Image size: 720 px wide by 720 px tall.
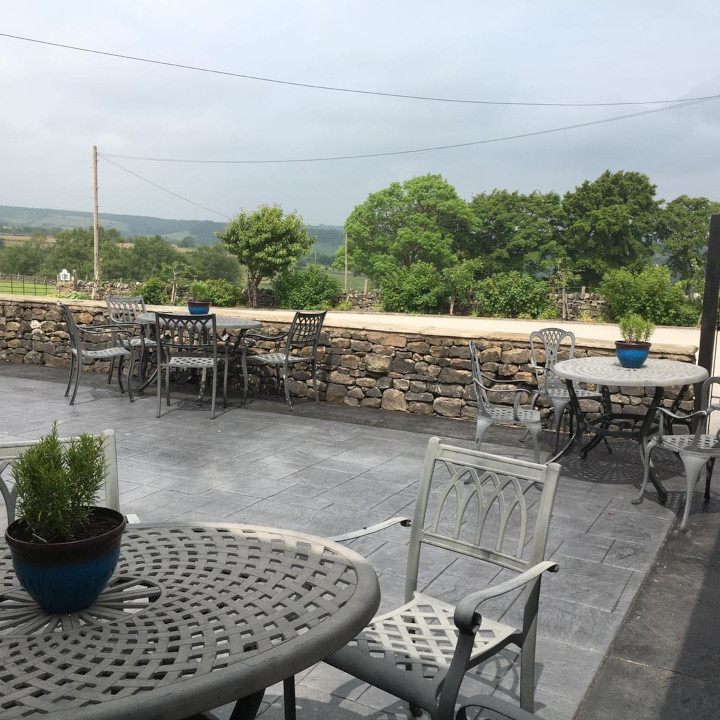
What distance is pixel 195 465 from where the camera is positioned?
443 centimetres

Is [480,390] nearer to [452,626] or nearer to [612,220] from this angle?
[452,626]

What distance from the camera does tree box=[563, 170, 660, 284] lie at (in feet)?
137

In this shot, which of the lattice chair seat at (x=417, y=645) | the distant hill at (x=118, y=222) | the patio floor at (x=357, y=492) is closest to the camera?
the lattice chair seat at (x=417, y=645)

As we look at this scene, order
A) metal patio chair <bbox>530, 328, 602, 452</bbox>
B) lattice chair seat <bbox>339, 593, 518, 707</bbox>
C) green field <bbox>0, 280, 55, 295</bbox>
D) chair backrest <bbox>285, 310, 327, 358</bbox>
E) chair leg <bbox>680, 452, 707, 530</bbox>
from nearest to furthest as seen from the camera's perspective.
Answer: lattice chair seat <bbox>339, 593, 518, 707</bbox>, chair leg <bbox>680, 452, 707, 530</bbox>, metal patio chair <bbox>530, 328, 602, 452</bbox>, chair backrest <bbox>285, 310, 327, 358</bbox>, green field <bbox>0, 280, 55, 295</bbox>

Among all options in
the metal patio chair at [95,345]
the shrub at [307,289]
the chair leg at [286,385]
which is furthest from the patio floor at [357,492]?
the shrub at [307,289]

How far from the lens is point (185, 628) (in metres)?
1.19

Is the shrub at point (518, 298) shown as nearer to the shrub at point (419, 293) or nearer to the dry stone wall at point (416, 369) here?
the shrub at point (419, 293)

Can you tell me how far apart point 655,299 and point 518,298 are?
438 cm

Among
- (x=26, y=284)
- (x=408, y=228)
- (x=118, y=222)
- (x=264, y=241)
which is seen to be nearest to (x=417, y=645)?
(x=264, y=241)

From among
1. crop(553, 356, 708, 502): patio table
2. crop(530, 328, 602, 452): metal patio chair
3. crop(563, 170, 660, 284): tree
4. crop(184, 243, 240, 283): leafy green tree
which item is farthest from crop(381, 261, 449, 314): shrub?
crop(184, 243, 240, 283): leafy green tree

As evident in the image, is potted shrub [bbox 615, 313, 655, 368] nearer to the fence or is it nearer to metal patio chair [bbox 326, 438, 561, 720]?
metal patio chair [bbox 326, 438, 561, 720]

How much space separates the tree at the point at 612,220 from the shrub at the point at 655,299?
20.8m

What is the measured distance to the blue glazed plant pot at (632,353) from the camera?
14.0 ft

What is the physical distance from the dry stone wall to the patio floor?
184mm
